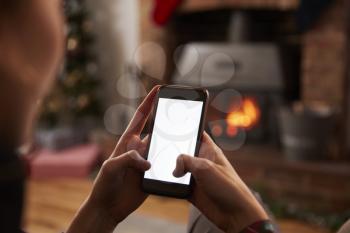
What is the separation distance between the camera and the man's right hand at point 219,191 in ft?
1.84

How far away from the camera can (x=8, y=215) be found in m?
0.37

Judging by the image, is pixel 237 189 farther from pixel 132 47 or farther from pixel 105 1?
pixel 105 1

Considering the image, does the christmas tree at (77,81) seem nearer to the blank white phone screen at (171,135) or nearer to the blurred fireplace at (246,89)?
the blurred fireplace at (246,89)

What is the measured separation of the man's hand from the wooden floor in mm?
1282

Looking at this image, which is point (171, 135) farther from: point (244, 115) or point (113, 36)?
point (113, 36)

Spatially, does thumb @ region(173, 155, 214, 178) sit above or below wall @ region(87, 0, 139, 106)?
below

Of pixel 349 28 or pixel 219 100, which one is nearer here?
pixel 349 28

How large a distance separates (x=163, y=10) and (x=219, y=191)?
8.09 ft

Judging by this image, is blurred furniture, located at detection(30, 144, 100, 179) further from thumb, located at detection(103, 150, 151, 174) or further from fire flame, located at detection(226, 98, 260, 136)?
thumb, located at detection(103, 150, 151, 174)

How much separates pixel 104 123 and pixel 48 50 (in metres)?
3.17

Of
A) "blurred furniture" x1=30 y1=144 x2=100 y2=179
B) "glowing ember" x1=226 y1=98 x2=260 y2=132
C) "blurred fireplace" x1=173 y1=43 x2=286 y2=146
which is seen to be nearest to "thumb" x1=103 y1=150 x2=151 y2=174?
"blurred fireplace" x1=173 y1=43 x2=286 y2=146

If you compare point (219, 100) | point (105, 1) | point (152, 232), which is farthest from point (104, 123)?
point (152, 232)

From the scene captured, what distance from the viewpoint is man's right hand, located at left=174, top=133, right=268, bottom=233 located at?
560 mm

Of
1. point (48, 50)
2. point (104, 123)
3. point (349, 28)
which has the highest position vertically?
point (349, 28)
